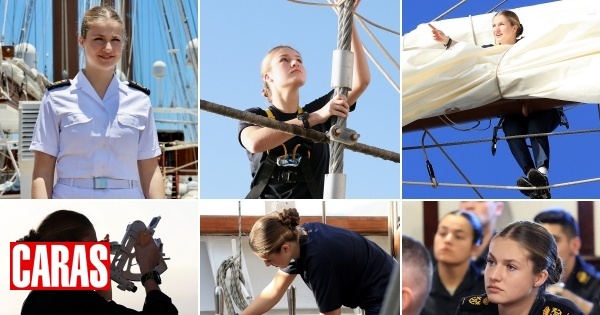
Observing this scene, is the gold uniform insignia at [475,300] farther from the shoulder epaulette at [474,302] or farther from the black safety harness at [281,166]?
the black safety harness at [281,166]

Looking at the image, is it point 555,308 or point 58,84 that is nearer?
point 58,84

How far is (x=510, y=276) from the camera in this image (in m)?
3.70

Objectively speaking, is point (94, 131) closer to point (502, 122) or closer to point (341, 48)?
Result: point (341, 48)

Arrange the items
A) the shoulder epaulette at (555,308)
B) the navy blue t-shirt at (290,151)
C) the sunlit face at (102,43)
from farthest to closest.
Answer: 1. the shoulder epaulette at (555,308)
2. the navy blue t-shirt at (290,151)
3. the sunlit face at (102,43)

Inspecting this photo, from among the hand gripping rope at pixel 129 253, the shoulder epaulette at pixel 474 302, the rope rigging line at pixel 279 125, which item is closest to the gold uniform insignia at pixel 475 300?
the shoulder epaulette at pixel 474 302

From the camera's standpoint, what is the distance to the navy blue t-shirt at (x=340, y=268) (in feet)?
11.5

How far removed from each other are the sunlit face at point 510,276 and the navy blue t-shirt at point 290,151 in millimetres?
551

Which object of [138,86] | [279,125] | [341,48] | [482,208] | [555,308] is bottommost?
[555,308]

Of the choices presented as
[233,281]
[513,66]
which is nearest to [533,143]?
[513,66]

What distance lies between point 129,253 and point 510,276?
3.55ft

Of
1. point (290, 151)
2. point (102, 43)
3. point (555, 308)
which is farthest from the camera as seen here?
point (555, 308)

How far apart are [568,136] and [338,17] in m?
0.72

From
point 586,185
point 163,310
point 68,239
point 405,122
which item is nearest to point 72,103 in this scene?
point 68,239

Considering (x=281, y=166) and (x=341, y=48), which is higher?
(x=341, y=48)
